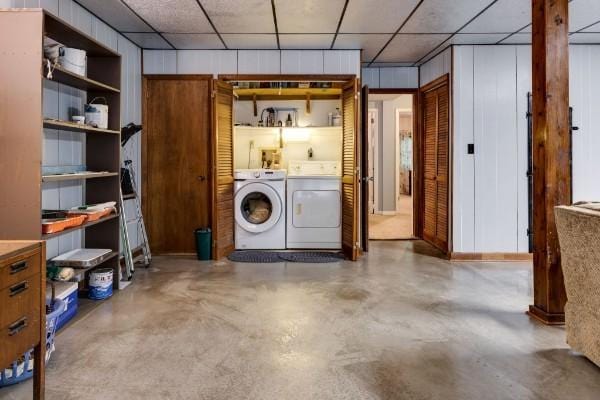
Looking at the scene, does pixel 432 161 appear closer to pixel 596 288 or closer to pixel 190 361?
pixel 596 288

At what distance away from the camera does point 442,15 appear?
387cm

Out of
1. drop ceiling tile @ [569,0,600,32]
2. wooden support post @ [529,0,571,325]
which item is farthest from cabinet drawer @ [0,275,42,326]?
drop ceiling tile @ [569,0,600,32]

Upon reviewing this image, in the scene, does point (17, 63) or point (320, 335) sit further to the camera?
point (320, 335)

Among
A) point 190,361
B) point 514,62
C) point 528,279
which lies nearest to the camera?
point 190,361

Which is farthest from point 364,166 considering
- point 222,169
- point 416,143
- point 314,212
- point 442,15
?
point 442,15

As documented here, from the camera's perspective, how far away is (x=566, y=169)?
2.86 meters

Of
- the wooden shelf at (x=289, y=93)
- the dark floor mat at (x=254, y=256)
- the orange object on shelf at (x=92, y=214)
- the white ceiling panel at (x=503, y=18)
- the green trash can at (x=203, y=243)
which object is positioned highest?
the white ceiling panel at (x=503, y=18)

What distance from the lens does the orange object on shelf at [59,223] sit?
2.60 m

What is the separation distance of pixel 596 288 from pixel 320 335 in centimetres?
146

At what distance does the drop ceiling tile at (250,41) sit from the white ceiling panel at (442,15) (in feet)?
4.50

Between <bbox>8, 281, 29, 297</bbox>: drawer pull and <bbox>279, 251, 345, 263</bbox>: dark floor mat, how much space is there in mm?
3192

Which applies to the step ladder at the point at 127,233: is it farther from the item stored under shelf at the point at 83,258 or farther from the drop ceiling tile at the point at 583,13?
the drop ceiling tile at the point at 583,13

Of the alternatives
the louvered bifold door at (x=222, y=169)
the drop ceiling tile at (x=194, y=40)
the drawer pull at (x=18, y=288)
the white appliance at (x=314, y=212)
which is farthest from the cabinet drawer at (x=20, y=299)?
the white appliance at (x=314, y=212)

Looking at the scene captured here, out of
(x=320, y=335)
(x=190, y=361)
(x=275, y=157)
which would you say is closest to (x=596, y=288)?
(x=320, y=335)
